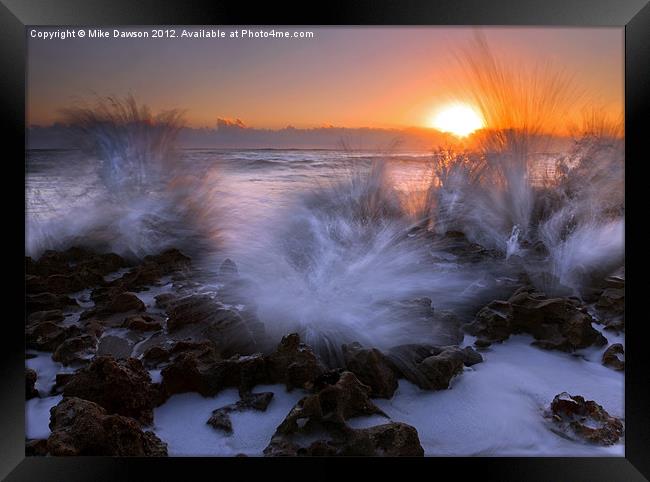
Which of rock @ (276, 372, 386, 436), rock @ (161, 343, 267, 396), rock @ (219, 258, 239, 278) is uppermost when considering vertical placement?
rock @ (219, 258, 239, 278)

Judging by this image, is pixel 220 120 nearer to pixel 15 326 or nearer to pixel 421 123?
pixel 421 123

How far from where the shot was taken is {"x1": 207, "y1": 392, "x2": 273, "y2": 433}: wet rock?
2.33m

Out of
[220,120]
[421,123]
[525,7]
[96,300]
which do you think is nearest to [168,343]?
[96,300]

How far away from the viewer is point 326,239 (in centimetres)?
263

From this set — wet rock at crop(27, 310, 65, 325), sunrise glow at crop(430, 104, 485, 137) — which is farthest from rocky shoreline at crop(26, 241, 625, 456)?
sunrise glow at crop(430, 104, 485, 137)

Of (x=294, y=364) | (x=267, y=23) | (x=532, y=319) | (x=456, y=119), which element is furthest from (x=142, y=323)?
(x=532, y=319)

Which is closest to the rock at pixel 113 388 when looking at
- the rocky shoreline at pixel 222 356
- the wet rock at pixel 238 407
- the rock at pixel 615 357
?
the rocky shoreline at pixel 222 356

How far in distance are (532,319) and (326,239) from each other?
4.49 ft

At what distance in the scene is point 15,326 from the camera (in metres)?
2.34

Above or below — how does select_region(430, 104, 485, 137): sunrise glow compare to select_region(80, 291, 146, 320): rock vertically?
above

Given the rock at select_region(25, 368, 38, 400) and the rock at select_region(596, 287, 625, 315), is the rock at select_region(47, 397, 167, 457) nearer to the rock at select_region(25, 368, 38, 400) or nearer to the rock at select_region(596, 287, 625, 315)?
the rock at select_region(25, 368, 38, 400)

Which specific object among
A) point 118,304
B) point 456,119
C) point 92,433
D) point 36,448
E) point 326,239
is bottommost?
point 36,448

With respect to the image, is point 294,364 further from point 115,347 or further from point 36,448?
point 36,448

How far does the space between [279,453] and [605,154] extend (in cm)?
248
